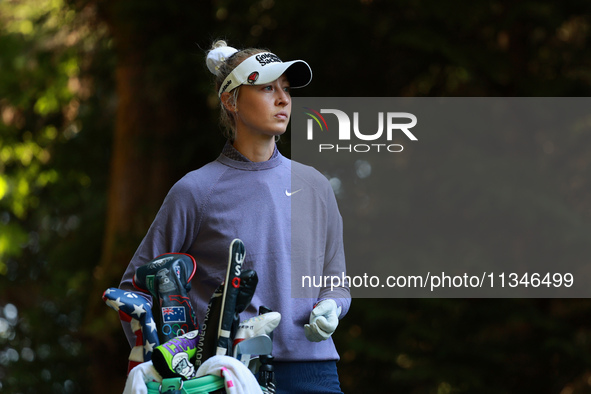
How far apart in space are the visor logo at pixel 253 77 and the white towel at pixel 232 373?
0.68m

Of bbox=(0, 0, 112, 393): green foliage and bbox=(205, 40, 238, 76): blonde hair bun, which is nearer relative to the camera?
bbox=(205, 40, 238, 76): blonde hair bun

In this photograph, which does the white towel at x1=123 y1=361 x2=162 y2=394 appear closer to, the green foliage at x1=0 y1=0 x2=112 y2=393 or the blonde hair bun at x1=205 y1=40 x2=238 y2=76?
the blonde hair bun at x1=205 y1=40 x2=238 y2=76

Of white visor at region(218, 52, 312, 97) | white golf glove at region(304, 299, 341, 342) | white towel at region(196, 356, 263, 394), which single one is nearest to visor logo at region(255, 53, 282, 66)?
white visor at region(218, 52, 312, 97)

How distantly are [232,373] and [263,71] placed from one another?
74cm

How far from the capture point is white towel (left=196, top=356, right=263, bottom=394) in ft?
5.13

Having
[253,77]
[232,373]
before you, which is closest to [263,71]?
[253,77]

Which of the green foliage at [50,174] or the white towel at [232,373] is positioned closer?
the white towel at [232,373]

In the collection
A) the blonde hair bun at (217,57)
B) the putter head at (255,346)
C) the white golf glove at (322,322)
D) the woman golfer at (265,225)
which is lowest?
the putter head at (255,346)

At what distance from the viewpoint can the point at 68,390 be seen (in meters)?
6.75

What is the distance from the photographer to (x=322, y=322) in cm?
178

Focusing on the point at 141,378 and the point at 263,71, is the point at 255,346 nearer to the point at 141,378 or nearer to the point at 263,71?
the point at 141,378

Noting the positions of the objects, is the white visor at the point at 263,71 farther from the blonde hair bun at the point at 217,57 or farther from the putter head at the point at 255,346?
the putter head at the point at 255,346

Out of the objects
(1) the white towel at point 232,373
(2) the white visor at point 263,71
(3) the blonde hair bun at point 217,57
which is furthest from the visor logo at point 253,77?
(1) the white towel at point 232,373

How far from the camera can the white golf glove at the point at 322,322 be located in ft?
5.85
